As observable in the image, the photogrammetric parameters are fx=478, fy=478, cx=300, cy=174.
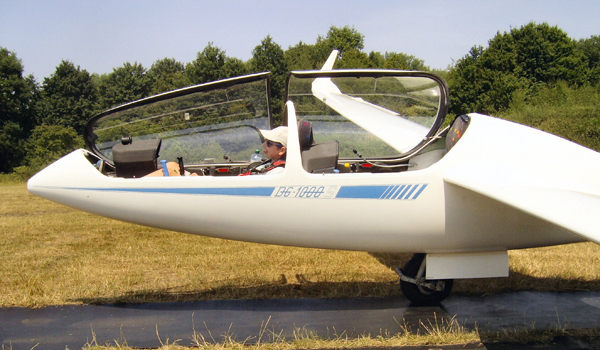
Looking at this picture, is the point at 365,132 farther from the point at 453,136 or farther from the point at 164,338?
the point at 164,338

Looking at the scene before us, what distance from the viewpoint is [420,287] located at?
15.6 feet

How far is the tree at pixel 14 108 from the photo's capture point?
1452 inches

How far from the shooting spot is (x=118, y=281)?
5.49 m

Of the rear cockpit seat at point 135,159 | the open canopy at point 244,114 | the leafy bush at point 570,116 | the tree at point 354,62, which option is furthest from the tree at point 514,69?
the rear cockpit seat at point 135,159

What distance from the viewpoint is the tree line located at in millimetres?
8844

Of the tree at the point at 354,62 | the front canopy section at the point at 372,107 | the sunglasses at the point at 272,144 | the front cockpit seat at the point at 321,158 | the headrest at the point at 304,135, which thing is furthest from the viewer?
the tree at the point at 354,62

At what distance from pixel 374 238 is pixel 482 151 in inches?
45.3

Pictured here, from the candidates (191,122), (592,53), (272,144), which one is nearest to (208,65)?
(191,122)

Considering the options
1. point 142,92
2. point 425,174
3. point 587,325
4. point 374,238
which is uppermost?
point 142,92

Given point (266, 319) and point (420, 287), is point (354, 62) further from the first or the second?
point (266, 319)

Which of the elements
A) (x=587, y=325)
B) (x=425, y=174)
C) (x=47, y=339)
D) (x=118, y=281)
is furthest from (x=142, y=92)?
(x=587, y=325)

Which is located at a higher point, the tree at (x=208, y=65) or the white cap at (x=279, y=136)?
the tree at (x=208, y=65)

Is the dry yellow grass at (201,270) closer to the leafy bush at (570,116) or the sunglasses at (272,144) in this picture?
the sunglasses at (272,144)

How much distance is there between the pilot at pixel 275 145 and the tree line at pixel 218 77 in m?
0.68
